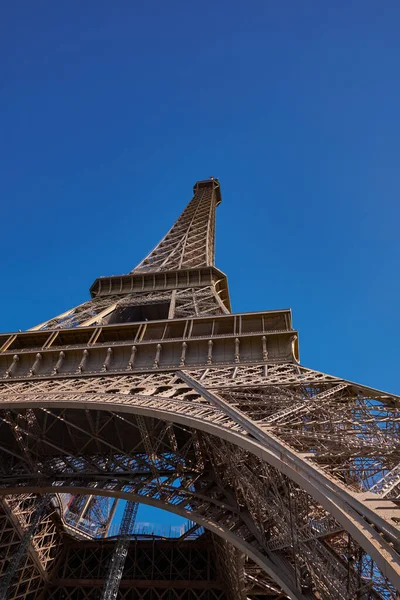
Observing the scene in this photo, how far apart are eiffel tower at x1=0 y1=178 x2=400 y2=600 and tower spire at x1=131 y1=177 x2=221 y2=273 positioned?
4911mm

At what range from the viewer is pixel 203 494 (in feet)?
47.4

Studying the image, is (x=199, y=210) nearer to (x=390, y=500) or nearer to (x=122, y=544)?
(x=122, y=544)

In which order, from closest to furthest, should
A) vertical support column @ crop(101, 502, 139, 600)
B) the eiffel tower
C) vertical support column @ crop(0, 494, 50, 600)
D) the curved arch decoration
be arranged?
the curved arch decoration < the eiffel tower < vertical support column @ crop(101, 502, 139, 600) < vertical support column @ crop(0, 494, 50, 600)

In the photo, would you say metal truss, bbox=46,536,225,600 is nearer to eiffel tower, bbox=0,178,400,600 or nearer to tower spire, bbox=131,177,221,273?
eiffel tower, bbox=0,178,400,600

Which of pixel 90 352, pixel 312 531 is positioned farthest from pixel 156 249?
pixel 312 531

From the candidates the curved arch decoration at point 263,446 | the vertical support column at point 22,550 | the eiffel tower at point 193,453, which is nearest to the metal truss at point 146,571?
the eiffel tower at point 193,453

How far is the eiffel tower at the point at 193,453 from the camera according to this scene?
8.21 m

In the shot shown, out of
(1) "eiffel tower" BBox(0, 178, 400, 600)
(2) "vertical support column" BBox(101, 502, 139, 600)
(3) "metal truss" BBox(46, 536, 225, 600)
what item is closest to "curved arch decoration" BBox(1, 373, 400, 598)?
(1) "eiffel tower" BBox(0, 178, 400, 600)

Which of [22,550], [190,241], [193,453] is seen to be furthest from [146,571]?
[190,241]

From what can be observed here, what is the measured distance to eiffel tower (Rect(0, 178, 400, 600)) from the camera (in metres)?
8.21

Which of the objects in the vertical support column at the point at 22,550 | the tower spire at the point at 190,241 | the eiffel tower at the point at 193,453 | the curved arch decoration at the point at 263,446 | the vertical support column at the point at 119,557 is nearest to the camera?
the curved arch decoration at the point at 263,446

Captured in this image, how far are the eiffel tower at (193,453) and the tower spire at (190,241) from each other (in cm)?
491

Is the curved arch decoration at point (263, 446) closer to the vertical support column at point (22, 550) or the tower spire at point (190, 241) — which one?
the vertical support column at point (22, 550)

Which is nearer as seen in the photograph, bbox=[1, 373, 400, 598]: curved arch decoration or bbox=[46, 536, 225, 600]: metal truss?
bbox=[1, 373, 400, 598]: curved arch decoration
